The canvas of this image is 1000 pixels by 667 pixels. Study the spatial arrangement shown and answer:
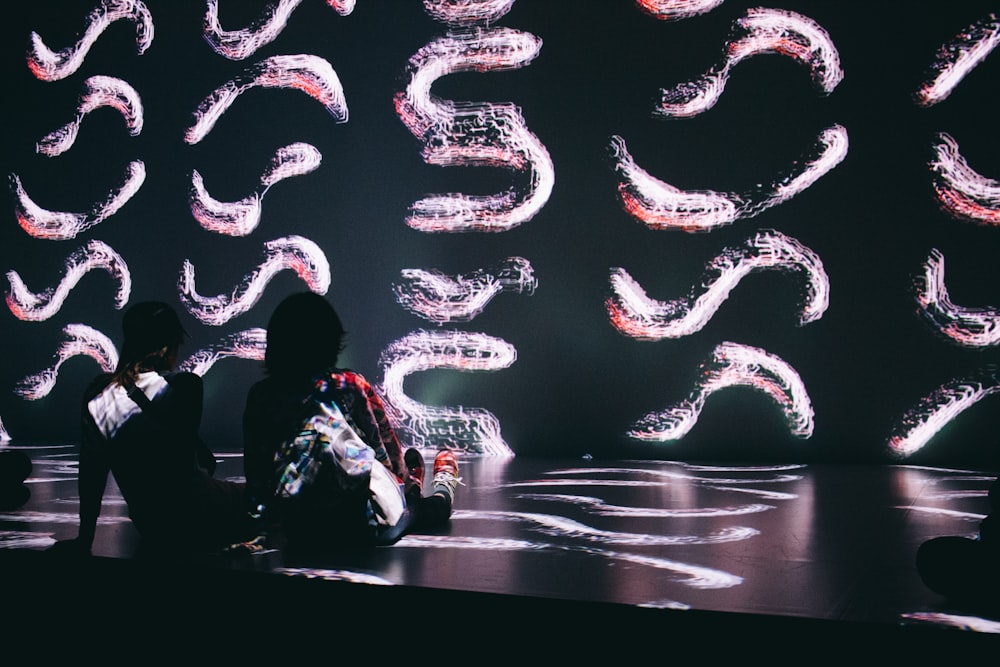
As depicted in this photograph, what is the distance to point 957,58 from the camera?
425 centimetres

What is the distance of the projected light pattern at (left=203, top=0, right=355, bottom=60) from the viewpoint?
5.60 m

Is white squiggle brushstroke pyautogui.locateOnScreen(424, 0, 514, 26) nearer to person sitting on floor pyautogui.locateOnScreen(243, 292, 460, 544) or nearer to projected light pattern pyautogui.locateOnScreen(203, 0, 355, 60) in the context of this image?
projected light pattern pyautogui.locateOnScreen(203, 0, 355, 60)

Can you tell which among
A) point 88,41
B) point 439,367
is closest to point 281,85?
point 88,41

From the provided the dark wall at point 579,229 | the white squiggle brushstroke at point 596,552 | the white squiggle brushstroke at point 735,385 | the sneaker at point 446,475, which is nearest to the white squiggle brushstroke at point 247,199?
the dark wall at point 579,229

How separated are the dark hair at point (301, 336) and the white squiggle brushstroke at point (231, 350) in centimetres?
337

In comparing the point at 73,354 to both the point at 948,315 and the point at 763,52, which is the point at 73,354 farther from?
the point at 948,315

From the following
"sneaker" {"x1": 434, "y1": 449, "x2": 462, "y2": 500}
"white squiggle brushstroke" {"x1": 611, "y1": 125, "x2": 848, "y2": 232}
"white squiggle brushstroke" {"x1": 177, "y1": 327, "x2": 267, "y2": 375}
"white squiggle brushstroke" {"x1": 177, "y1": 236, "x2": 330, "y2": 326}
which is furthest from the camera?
"white squiggle brushstroke" {"x1": 177, "y1": 327, "x2": 267, "y2": 375}

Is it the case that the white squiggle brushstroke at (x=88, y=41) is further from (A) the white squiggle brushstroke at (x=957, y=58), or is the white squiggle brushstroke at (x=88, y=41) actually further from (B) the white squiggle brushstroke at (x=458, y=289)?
(A) the white squiggle brushstroke at (x=957, y=58)

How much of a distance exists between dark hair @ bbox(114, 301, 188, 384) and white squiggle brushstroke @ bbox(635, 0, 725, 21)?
3.61 meters

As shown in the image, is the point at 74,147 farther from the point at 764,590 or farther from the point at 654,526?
the point at 764,590

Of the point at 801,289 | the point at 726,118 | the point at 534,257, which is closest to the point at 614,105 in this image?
the point at 726,118

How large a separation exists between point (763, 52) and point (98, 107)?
485 centimetres

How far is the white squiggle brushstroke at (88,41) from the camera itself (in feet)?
19.7

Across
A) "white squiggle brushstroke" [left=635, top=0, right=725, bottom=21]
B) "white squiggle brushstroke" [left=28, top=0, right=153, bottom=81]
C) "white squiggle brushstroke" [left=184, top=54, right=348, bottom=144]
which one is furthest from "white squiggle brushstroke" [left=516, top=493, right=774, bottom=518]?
"white squiggle brushstroke" [left=28, top=0, right=153, bottom=81]
